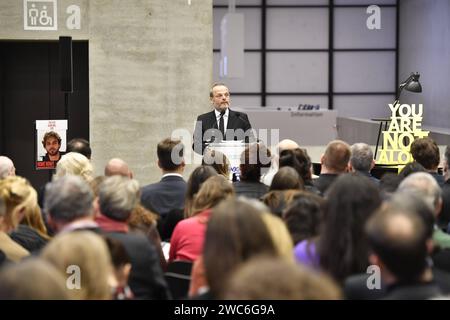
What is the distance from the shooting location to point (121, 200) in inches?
153

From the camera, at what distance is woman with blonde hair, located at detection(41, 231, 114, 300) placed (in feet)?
8.11

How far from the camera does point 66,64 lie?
8.87 metres

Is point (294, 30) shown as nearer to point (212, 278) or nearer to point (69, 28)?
point (69, 28)

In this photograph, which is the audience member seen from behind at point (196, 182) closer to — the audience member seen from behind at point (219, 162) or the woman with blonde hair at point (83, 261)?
the audience member seen from behind at point (219, 162)

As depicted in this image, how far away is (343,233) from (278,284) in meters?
1.62

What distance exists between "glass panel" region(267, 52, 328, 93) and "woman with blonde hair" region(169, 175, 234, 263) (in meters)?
19.2

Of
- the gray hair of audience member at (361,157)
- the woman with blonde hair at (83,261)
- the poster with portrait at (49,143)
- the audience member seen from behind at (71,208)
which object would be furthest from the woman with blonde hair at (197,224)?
the poster with portrait at (49,143)

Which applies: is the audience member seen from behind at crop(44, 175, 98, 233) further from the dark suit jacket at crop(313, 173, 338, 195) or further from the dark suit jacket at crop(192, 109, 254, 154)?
the dark suit jacket at crop(192, 109, 254, 154)

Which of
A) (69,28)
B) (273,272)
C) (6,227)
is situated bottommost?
(6,227)

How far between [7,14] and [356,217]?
25.6 ft

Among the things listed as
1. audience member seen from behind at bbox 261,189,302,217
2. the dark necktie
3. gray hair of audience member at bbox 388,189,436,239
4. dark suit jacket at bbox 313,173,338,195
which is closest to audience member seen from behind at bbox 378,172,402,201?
dark suit jacket at bbox 313,173,338,195

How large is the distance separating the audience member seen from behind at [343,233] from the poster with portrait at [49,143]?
4.94m

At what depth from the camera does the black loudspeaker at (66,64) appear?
8.82 meters
